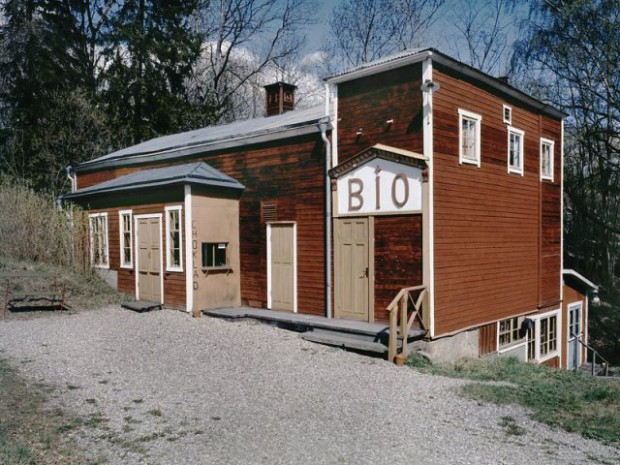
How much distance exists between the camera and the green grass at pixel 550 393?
6.34m

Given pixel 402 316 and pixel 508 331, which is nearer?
pixel 402 316

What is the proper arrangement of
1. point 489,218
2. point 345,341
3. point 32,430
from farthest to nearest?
point 489,218
point 345,341
point 32,430

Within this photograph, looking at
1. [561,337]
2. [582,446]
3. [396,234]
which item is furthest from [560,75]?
[582,446]

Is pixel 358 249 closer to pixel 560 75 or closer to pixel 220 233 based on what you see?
pixel 220 233

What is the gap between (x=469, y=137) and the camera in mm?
11164

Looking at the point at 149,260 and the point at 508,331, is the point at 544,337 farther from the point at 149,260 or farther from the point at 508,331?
the point at 149,260

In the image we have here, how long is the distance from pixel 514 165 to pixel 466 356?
481 cm

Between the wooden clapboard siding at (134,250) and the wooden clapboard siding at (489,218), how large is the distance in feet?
19.9

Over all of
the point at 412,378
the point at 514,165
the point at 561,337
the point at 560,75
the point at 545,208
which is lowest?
the point at 561,337

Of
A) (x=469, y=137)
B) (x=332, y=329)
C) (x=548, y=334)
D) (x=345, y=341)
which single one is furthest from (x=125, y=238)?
(x=548, y=334)

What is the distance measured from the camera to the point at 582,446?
5.68m

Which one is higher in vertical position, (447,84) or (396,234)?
(447,84)

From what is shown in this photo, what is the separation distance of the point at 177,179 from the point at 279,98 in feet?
21.6

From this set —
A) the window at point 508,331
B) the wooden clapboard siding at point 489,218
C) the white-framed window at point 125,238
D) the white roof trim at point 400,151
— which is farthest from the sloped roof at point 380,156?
the white-framed window at point 125,238
